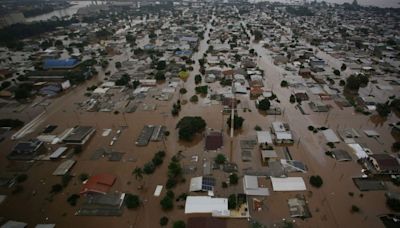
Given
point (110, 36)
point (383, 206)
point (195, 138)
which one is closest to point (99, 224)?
point (195, 138)

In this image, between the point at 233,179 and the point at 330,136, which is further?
the point at 330,136

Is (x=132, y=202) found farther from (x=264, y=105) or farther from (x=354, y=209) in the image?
(x=264, y=105)

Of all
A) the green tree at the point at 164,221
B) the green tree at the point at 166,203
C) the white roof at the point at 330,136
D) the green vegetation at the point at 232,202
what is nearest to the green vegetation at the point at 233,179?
the green vegetation at the point at 232,202

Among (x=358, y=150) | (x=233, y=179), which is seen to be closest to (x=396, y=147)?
(x=358, y=150)

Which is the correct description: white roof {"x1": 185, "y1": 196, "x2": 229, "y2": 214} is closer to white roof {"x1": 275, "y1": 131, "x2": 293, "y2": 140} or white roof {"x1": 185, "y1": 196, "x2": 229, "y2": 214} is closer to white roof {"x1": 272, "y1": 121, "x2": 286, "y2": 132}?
white roof {"x1": 275, "y1": 131, "x2": 293, "y2": 140}

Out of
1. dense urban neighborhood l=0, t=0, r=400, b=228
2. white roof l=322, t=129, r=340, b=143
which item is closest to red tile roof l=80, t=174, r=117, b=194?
dense urban neighborhood l=0, t=0, r=400, b=228

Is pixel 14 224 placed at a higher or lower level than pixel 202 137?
lower
